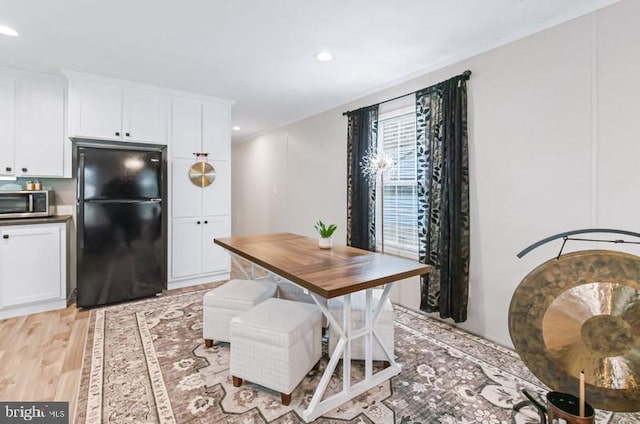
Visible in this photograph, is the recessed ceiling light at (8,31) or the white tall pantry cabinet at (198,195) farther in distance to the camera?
the white tall pantry cabinet at (198,195)

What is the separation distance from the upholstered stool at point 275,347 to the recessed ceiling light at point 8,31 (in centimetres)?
276

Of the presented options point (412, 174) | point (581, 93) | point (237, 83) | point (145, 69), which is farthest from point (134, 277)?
point (581, 93)

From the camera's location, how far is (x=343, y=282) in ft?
5.17

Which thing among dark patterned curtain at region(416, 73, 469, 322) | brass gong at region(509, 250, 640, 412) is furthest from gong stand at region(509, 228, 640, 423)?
dark patterned curtain at region(416, 73, 469, 322)

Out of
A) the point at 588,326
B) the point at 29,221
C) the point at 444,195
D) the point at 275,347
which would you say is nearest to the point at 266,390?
the point at 275,347

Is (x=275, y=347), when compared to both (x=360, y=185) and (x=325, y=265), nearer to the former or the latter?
(x=325, y=265)

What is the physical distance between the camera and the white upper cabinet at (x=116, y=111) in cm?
316

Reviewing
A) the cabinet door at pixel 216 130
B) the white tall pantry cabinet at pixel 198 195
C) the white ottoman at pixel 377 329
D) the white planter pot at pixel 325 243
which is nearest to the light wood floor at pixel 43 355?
the white tall pantry cabinet at pixel 198 195

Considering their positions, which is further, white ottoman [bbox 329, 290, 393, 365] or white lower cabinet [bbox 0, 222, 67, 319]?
white lower cabinet [bbox 0, 222, 67, 319]

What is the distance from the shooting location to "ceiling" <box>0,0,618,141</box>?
2.05 m

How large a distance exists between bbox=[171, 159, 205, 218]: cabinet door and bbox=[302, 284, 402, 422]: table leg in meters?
2.73

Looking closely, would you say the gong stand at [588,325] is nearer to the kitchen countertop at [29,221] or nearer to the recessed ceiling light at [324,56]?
the recessed ceiling light at [324,56]

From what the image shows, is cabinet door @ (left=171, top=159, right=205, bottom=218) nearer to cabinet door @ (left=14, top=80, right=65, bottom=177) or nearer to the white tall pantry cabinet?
the white tall pantry cabinet

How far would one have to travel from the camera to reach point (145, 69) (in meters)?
3.07
